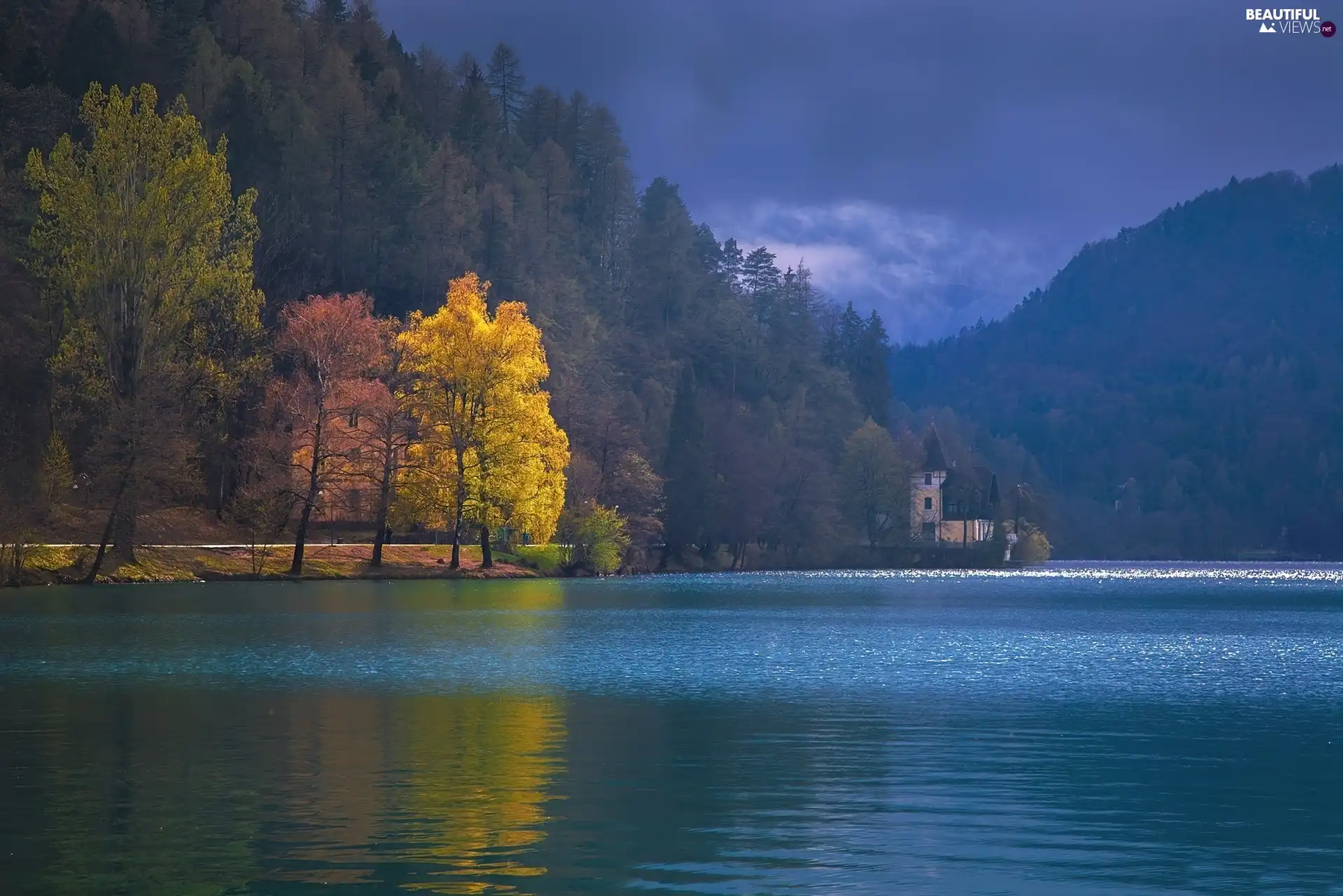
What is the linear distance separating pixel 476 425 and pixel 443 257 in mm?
35915

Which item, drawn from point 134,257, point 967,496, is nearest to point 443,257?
point 134,257

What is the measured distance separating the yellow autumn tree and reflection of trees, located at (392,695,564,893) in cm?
5763

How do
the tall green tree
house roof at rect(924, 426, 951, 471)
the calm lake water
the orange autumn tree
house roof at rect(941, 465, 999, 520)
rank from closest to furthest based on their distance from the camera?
the calm lake water, the tall green tree, the orange autumn tree, house roof at rect(941, 465, 999, 520), house roof at rect(924, 426, 951, 471)

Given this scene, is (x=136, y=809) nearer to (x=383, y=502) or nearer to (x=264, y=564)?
(x=264, y=564)

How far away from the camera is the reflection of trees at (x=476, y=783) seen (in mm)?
16625

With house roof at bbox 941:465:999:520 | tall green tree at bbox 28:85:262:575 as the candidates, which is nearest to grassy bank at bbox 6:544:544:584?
tall green tree at bbox 28:85:262:575

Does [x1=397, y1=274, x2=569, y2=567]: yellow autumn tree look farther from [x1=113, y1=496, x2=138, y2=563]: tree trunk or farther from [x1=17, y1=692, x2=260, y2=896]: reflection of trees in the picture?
[x1=17, y1=692, x2=260, y2=896]: reflection of trees

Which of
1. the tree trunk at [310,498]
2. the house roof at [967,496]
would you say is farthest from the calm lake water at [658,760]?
the house roof at [967,496]

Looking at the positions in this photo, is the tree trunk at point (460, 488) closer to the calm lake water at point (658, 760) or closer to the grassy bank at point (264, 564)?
the grassy bank at point (264, 564)

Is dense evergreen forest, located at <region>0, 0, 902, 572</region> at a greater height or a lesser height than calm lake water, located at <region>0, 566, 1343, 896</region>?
greater

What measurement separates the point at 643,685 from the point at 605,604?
1358 inches

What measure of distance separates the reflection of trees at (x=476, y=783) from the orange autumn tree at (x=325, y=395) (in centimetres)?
5691

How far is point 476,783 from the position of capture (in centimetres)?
2177

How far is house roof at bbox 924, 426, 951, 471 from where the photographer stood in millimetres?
184125
